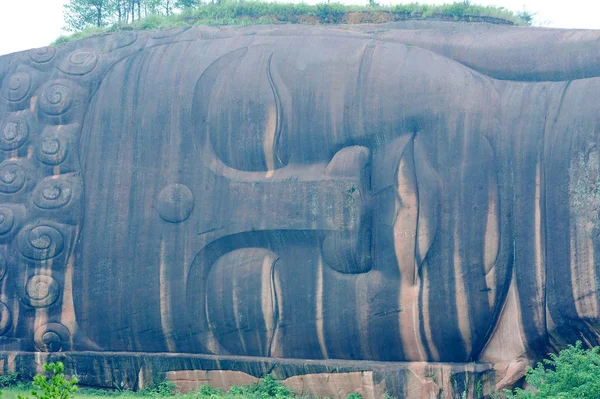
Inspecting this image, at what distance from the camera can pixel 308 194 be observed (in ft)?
34.9

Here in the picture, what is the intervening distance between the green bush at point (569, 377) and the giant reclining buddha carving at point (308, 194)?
0.60m

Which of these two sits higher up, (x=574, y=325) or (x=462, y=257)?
(x=462, y=257)

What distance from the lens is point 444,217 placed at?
1015 cm

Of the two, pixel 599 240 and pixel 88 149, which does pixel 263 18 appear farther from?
pixel 599 240

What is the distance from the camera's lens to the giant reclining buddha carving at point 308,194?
10031mm

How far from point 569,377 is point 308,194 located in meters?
3.96

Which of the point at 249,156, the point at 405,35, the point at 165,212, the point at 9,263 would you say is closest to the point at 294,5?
the point at 405,35

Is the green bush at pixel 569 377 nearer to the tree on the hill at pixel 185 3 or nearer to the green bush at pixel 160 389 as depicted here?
the green bush at pixel 160 389

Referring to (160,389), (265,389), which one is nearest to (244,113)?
(265,389)

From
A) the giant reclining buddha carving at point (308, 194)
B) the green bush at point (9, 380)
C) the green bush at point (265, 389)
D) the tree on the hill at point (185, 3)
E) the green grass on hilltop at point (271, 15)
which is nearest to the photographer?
the giant reclining buddha carving at point (308, 194)

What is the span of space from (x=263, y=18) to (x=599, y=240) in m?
6.41

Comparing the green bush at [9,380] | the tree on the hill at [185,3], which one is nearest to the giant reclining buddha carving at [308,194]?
the green bush at [9,380]

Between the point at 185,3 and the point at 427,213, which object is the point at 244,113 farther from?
the point at 185,3

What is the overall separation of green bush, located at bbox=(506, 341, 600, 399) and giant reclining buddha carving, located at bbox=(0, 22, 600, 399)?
23.4 inches
